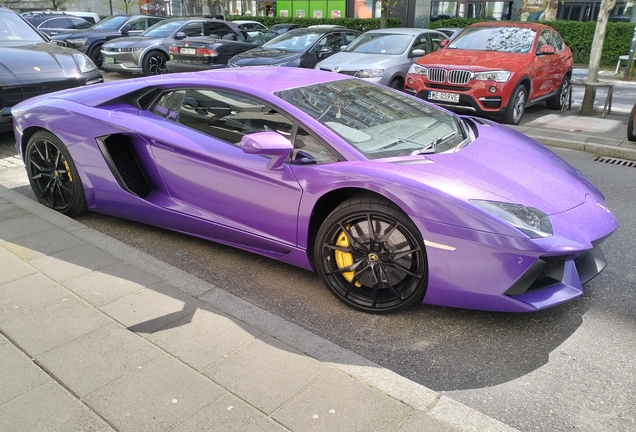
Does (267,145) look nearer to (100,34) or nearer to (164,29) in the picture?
(164,29)

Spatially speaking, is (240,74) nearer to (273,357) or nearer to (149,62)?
(273,357)

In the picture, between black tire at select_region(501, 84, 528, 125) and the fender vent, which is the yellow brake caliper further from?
black tire at select_region(501, 84, 528, 125)

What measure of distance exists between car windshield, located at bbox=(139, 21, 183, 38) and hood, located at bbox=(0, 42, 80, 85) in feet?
21.4

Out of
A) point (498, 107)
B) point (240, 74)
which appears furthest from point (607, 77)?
point (240, 74)

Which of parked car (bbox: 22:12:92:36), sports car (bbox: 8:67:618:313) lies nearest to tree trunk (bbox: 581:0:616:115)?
sports car (bbox: 8:67:618:313)

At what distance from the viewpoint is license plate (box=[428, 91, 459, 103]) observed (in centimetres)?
857

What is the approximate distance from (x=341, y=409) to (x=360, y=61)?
8.53 meters

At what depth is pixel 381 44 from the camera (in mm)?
10773

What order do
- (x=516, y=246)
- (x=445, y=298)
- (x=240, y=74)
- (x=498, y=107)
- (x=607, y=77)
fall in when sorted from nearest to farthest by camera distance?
(x=516, y=246) < (x=445, y=298) < (x=240, y=74) < (x=498, y=107) < (x=607, y=77)

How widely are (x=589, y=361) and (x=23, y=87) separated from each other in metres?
6.61

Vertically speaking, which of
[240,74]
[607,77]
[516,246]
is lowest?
[607,77]

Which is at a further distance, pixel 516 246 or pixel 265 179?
pixel 265 179

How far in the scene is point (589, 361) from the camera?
2.81 meters

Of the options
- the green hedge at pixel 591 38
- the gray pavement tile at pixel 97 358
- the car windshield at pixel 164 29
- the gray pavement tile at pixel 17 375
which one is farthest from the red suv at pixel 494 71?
the green hedge at pixel 591 38
